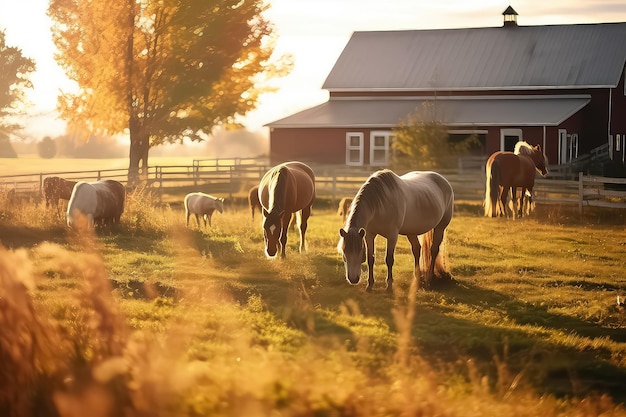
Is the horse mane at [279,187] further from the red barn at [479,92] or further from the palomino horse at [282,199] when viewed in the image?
the red barn at [479,92]

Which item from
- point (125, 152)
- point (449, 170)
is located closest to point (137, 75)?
point (449, 170)

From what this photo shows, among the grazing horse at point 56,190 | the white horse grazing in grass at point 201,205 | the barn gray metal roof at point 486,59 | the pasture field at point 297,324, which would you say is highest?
the barn gray metal roof at point 486,59

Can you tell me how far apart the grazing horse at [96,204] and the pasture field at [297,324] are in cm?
39

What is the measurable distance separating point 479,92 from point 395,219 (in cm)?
3247

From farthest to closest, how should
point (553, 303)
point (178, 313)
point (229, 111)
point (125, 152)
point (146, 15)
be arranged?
point (125, 152) → point (229, 111) → point (146, 15) → point (553, 303) → point (178, 313)

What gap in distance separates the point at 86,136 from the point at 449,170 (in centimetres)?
1301

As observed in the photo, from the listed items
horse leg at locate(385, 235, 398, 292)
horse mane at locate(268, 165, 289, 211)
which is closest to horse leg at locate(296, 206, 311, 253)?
horse mane at locate(268, 165, 289, 211)

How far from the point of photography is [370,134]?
40469 mm

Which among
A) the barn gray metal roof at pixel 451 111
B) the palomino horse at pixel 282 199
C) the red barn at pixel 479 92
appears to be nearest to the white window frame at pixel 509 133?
the red barn at pixel 479 92

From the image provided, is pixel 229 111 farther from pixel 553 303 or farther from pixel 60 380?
pixel 60 380

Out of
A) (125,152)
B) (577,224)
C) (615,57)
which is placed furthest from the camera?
(125,152)

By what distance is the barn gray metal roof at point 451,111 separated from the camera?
38562mm

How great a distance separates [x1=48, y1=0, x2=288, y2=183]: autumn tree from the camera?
3017 cm

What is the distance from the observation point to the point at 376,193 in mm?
11578
